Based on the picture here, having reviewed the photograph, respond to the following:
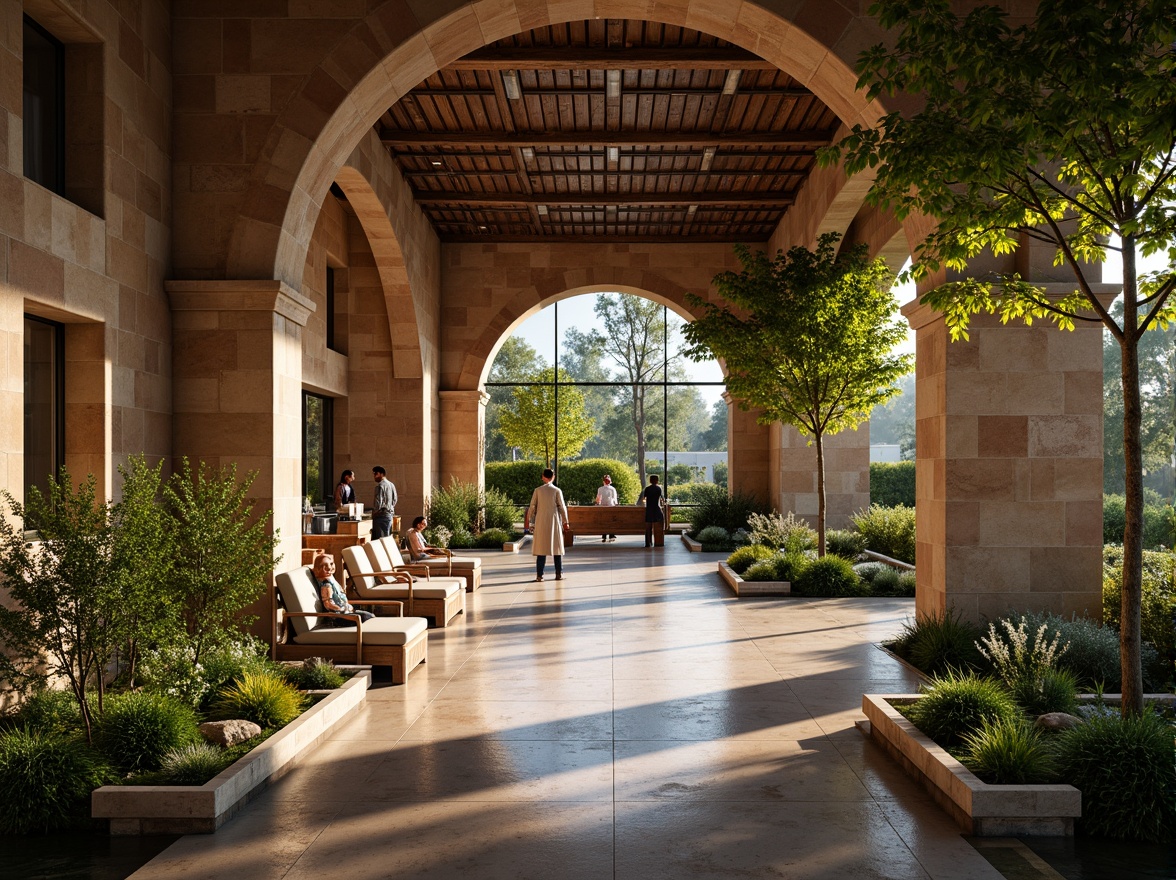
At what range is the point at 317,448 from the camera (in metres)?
18.2

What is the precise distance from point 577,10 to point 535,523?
722cm

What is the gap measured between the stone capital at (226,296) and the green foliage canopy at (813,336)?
700 centimetres

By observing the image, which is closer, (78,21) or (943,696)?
(943,696)

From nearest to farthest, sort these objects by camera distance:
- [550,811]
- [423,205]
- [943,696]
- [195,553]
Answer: [550,811]
[943,696]
[195,553]
[423,205]

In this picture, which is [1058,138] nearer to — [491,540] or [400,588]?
[400,588]

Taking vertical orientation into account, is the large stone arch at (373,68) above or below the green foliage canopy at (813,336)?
above

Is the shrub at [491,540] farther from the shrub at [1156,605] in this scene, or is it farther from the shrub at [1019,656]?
the shrub at [1019,656]

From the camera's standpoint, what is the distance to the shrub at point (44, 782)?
4.51m

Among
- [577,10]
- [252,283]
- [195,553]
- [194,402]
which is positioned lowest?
[195,553]

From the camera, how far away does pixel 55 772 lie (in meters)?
4.69

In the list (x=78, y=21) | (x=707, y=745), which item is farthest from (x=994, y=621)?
(x=78, y=21)

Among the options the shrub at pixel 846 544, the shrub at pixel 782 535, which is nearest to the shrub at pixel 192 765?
the shrub at pixel 782 535

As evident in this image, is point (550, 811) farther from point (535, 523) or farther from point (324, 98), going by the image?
point (535, 523)

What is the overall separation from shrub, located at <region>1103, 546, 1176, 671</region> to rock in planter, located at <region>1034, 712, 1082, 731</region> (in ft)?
6.05
